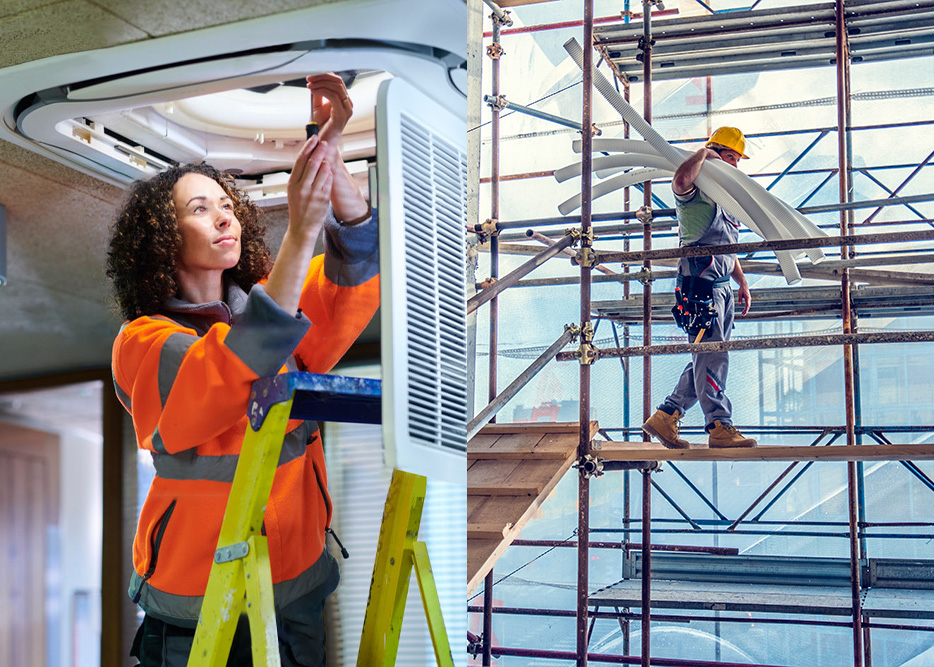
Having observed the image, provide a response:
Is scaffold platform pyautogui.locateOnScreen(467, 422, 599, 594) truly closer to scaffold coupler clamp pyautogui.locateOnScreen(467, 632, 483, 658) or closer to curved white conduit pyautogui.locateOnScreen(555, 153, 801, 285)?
curved white conduit pyautogui.locateOnScreen(555, 153, 801, 285)

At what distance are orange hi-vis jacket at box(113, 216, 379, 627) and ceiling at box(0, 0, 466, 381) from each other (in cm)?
11

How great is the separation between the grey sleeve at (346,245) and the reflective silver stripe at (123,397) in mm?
451

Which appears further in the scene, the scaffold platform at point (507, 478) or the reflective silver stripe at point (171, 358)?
the scaffold platform at point (507, 478)

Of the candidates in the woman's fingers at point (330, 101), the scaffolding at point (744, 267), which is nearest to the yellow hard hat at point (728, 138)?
the scaffolding at point (744, 267)

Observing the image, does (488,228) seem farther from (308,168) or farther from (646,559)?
(308,168)

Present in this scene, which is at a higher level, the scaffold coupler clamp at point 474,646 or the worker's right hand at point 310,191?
the worker's right hand at point 310,191

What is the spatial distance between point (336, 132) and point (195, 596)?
0.84 meters

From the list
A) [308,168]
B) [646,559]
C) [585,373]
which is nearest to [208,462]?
[308,168]

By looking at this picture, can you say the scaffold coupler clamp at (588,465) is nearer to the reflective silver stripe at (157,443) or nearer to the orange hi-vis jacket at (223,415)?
the orange hi-vis jacket at (223,415)

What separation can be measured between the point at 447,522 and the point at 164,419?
1.77 ft

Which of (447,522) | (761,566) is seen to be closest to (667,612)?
(761,566)

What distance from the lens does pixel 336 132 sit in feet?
4.95

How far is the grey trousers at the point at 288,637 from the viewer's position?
142 centimetres

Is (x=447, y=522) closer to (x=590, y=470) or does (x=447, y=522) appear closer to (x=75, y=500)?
(x=75, y=500)
